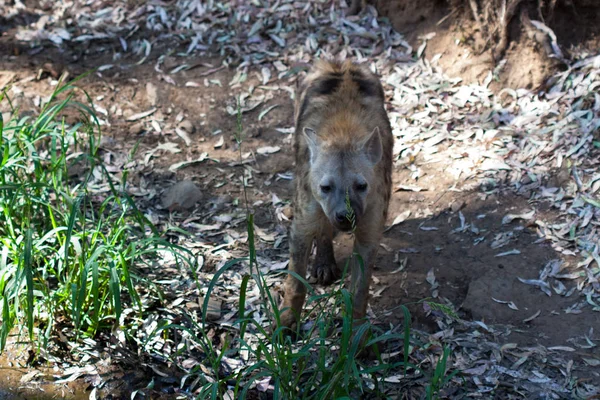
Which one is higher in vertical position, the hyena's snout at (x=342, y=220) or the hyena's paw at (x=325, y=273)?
the hyena's snout at (x=342, y=220)

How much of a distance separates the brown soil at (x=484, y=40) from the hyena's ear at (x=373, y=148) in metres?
2.90

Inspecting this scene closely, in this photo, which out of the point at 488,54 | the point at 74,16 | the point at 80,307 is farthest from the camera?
the point at 74,16

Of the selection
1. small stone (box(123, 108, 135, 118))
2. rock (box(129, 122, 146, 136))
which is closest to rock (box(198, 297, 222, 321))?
rock (box(129, 122, 146, 136))

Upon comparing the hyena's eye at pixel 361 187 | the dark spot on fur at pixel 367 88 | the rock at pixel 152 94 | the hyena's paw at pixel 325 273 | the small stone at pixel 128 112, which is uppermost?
the dark spot on fur at pixel 367 88

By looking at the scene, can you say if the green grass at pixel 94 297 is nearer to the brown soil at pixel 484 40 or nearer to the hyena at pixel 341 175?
the hyena at pixel 341 175

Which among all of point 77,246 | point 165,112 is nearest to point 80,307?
point 77,246

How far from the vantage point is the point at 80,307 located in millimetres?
4145

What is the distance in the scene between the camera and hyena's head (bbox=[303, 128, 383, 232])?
→ 4238mm

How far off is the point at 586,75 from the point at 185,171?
12.0 feet

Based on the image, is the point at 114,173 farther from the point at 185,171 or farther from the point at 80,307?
the point at 80,307

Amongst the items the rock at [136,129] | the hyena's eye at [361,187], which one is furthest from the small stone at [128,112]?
the hyena's eye at [361,187]

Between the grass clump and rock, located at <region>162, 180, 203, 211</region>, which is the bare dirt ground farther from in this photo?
the grass clump

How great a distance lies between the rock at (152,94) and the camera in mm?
7359

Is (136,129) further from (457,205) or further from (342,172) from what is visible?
(342,172)
